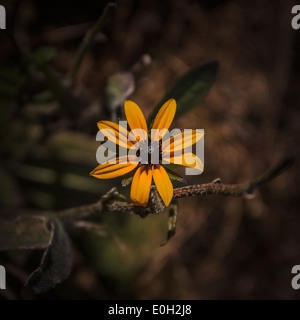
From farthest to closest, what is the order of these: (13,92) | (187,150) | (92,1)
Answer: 1. (92,1)
2. (13,92)
3. (187,150)

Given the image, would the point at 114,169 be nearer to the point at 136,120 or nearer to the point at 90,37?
the point at 136,120

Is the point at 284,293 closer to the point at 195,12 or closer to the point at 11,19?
the point at 195,12

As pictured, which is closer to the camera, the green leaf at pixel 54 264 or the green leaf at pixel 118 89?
the green leaf at pixel 54 264

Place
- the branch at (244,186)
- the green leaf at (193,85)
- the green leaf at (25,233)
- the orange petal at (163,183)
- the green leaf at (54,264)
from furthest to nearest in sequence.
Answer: the green leaf at (193,85)
the green leaf at (25,233)
the green leaf at (54,264)
the branch at (244,186)
the orange petal at (163,183)

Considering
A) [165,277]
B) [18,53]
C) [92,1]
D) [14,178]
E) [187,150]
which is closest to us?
[187,150]

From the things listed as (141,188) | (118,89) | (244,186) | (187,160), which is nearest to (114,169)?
(141,188)

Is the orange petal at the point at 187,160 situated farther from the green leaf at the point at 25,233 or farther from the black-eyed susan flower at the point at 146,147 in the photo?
the green leaf at the point at 25,233

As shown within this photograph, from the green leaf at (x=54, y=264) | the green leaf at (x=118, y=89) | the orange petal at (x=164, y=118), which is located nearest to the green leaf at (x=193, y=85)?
the green leaf at (x=118, y=89)

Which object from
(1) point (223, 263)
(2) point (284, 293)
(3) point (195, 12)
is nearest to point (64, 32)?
(3) point (195, 12)
